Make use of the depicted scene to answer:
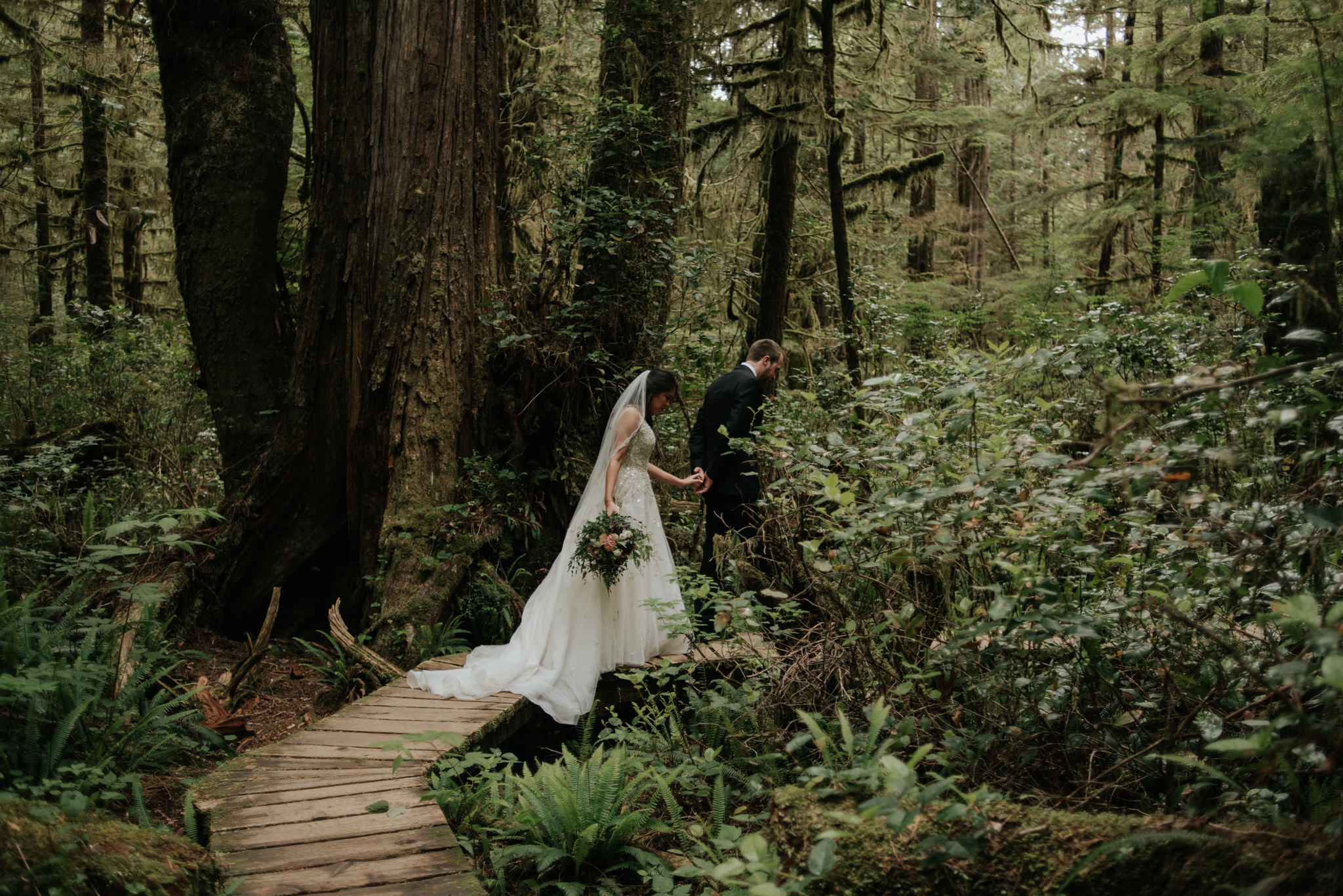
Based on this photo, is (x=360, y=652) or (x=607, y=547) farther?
(x=360, y=652)

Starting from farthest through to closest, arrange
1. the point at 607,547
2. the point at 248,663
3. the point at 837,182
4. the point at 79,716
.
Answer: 1. the point at 837,182
2. the point at 248,663
3. the point at 607,547
4. the point at 79,716

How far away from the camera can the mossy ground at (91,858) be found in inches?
96.9

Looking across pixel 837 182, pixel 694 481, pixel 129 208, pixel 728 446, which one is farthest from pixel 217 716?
pixel 129 208

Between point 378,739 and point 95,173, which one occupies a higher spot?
point 95,173

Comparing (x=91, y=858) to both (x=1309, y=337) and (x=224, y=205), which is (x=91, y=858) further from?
(x=224, y=205)

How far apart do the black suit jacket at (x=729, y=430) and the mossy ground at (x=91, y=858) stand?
13.9 feet

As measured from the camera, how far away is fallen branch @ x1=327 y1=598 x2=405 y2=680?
18.7 ft

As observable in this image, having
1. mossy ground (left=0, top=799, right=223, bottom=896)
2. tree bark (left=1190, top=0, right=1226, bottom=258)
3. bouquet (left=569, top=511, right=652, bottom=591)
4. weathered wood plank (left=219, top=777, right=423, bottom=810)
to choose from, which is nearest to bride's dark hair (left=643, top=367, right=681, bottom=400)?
bouquet (left=569, top=511, right=652, bottom=591)

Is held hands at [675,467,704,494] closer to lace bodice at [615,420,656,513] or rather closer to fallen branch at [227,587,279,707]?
lace bodice at [615,420,656,513]

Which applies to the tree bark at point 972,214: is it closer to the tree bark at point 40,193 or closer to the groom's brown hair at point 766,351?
the groom's brown hair at point 766,351

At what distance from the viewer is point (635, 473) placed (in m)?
6.21

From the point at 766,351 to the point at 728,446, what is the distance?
2.94 feet

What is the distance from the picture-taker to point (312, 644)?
618 centimetres

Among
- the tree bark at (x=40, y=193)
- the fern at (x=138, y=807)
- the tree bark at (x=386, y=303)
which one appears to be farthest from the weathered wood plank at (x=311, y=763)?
the tree bark at (x=40, y=193)
